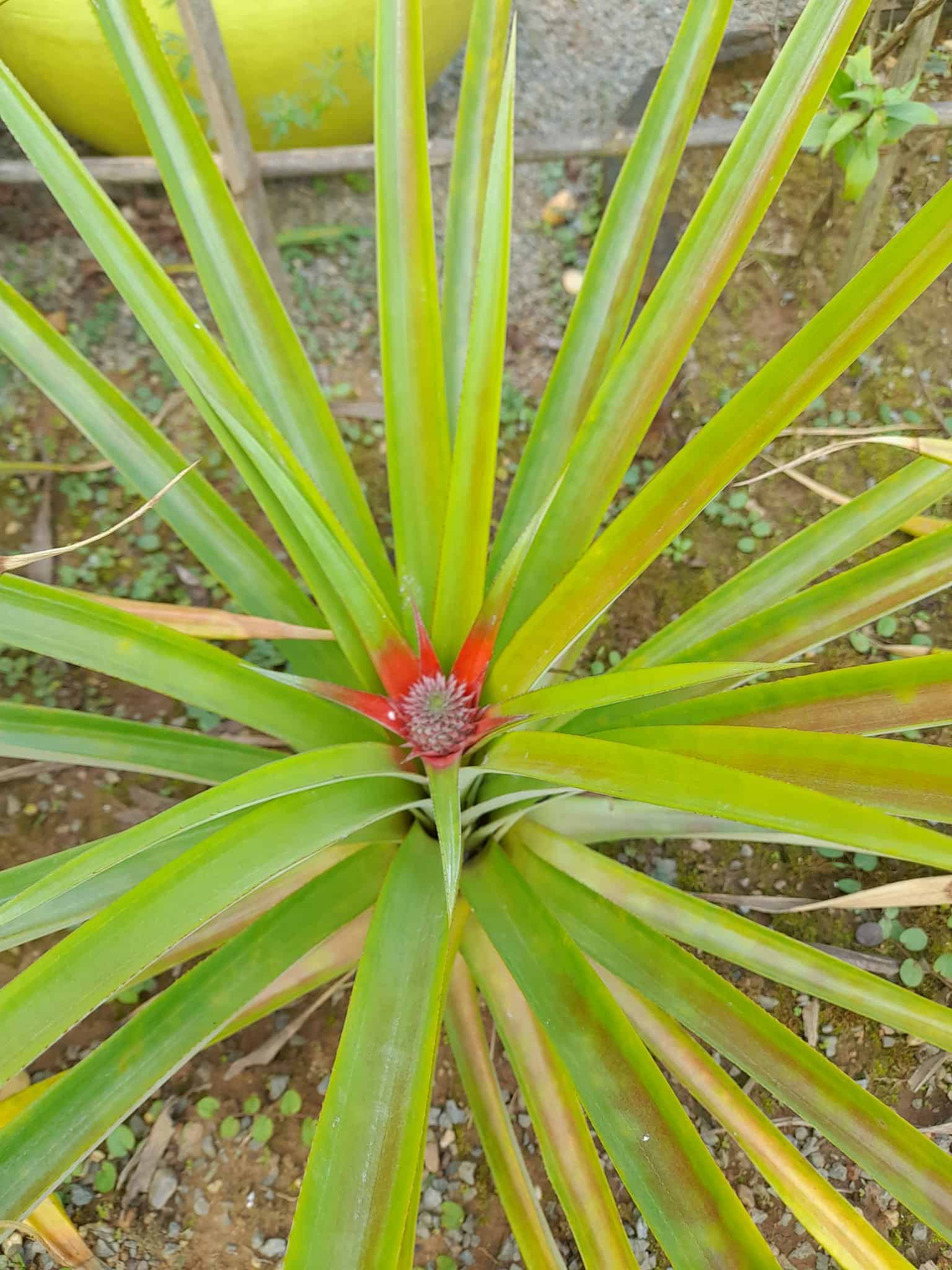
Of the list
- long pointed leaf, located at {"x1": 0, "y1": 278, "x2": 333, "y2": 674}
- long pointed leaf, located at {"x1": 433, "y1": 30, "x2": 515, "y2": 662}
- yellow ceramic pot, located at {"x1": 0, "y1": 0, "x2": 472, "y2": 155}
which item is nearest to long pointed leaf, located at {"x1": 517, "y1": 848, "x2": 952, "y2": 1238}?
long pointed leaf, located at {"x1": 433, "y1": 30, "x2": 515, "y2": 662}

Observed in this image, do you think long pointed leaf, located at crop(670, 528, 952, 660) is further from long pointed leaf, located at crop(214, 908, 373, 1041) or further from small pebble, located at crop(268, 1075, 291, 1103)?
small pebble, located at crop(268, 1075, 291, 1103)

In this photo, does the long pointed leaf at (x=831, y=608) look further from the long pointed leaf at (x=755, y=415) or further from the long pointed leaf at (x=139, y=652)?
the long pointed leaf at (x=139, y=652)

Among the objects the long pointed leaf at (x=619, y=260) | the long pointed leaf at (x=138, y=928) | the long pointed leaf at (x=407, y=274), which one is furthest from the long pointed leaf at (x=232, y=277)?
the long pointed leaf at (x=138, y=928)

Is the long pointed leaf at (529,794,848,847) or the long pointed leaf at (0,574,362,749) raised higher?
the long pointed leaf at (0,574,362,749)

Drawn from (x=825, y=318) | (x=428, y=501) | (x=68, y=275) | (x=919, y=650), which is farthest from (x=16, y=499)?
(x=919, y=650)

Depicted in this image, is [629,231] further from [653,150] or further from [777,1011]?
[777,1011]
